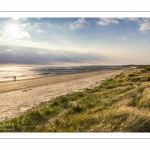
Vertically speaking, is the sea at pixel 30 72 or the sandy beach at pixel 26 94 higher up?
the sea at pixel 30 72

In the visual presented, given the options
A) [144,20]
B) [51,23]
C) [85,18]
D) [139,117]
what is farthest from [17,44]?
[139,117]

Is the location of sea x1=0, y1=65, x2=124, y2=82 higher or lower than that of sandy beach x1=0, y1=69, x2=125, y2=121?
higher

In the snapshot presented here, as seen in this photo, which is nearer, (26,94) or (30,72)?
(26,94)

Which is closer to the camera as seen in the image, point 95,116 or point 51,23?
point 95,116

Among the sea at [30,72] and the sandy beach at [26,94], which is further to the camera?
the sea at [30,72]

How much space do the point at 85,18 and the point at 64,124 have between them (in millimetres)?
4634

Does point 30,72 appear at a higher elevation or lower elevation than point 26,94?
higher

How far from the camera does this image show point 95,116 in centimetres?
765

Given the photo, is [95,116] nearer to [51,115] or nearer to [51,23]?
[51,115]

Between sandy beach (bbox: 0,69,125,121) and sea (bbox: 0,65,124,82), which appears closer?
sandy beach (bbox: 0,69,125,121)
